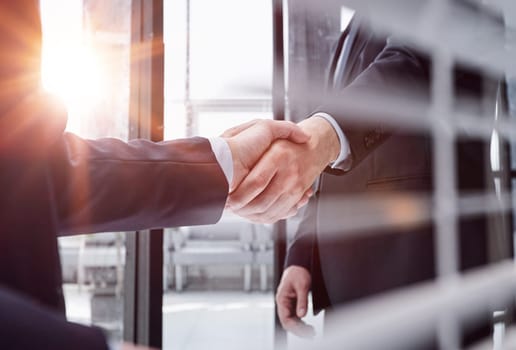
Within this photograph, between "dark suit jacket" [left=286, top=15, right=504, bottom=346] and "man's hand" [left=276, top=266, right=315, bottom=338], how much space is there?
9 cm

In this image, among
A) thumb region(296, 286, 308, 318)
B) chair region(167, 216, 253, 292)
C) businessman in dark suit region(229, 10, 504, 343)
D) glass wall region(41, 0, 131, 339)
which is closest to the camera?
businessman in dark suit region(229, 10, 504, 343)

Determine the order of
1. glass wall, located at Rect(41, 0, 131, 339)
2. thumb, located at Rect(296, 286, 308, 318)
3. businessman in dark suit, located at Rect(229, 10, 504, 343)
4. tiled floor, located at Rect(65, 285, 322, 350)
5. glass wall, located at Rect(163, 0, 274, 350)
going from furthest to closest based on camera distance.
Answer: tiled floor, located at Rect(65, 285, 322, 350) → glass wall, located at Rect(163, 0, 274, 350) → glass wall, located at Rect(41, 0, 131, 339) → thumb, located at Rect(296, 286, 308, 318) → businessman in dark suit, located at Rect(229, 10, 504, 343)

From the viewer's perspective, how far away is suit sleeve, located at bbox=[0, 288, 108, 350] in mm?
186

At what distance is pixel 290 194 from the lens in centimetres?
98

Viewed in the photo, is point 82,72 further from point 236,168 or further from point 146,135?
point 236,168

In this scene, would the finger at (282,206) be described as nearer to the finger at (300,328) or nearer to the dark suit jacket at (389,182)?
the dark suit jacket at (389,182)

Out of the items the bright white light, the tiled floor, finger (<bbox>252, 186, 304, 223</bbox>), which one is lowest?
the tiled floor

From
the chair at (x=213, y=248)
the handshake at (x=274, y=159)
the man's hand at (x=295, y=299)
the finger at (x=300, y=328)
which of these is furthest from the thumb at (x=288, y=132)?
the chair at (x=213, y=248)

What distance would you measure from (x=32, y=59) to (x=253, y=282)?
648 centimetres

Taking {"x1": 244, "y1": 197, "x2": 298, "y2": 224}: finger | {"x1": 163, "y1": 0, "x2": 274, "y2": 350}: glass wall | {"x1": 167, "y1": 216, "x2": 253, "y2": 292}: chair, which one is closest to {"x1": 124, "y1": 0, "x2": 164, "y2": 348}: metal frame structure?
{"x1": 163, "y1": 0, "x2": 274, "y2": 350}: glass wall

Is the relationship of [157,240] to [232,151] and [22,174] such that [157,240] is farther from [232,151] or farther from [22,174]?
[22,174]

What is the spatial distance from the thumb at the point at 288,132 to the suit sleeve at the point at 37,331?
29.2 inches

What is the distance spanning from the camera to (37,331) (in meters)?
0.19

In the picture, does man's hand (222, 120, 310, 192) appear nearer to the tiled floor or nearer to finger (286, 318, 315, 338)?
finger (286, 318, 315, 338)
